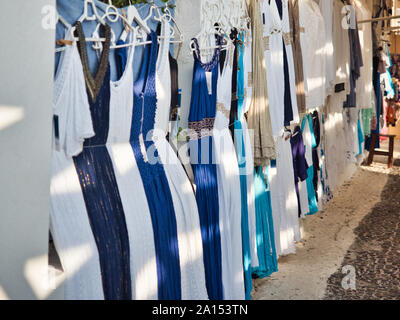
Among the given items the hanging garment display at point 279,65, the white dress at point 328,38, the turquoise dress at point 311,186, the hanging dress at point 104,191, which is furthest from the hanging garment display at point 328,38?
the hanging dress at point 104,191

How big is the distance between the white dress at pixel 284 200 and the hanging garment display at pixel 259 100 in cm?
39

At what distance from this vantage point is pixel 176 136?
2375mm

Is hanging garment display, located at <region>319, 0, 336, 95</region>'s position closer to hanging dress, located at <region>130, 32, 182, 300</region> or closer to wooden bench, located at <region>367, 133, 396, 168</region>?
hanging dress, located at <region>130, 32, 182, 300</region>

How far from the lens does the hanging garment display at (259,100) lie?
2.95 meters

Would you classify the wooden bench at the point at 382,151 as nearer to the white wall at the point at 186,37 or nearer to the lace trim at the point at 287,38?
the lace trim at the point at 287,38

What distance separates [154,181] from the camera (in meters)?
2.01

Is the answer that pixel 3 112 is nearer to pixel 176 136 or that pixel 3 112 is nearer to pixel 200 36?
pixel 176 136

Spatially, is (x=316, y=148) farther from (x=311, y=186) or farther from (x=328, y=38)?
(x=328, y=38)

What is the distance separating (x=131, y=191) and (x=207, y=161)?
715 millimetres

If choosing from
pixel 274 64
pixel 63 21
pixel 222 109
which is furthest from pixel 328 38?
pixel 63 21

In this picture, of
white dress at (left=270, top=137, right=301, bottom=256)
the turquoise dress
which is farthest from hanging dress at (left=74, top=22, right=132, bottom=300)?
the turquoise dress

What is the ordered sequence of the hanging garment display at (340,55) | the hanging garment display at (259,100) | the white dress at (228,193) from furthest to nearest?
1. the hanging garment display at (340,55)
2. the hanging garment display at (259,100)
3. the white dress at (228,193)

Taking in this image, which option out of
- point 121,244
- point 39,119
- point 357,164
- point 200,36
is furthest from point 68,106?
point 357,164

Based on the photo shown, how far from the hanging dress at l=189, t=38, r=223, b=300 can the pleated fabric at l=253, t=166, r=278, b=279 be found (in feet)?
2.20
